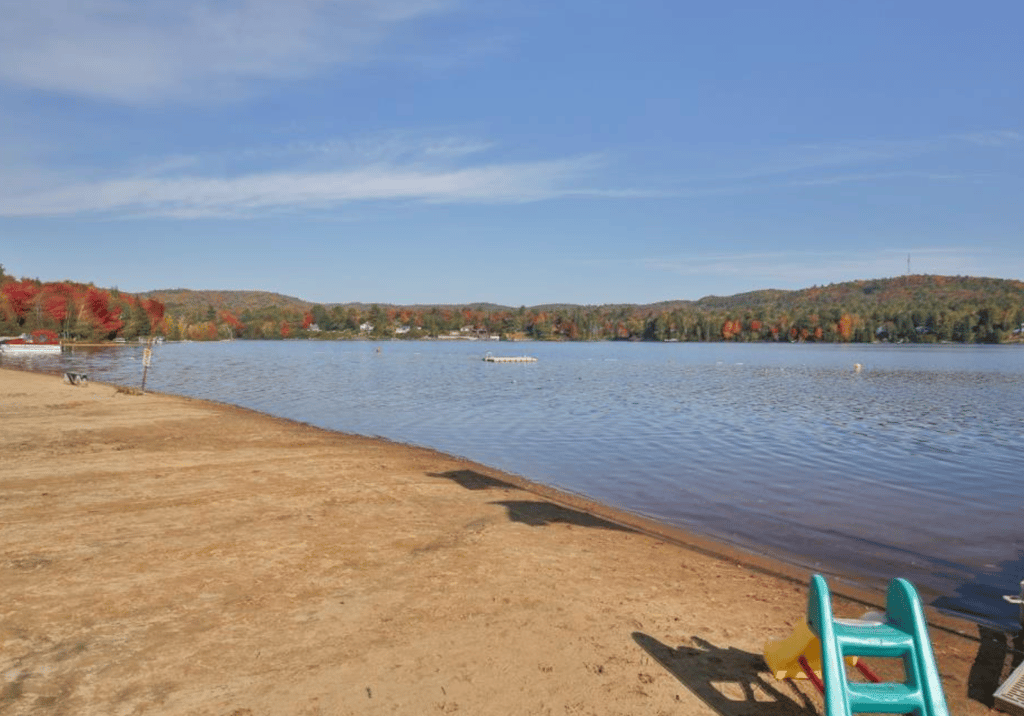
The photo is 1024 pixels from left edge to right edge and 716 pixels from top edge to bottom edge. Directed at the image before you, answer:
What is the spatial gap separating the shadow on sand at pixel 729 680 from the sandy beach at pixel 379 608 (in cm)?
2

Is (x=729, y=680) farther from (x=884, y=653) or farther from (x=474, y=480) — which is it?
(x=474, y=480)

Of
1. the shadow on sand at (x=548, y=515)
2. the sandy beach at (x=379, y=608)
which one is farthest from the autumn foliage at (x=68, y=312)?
the shadow on sand at (x=548, y=515)

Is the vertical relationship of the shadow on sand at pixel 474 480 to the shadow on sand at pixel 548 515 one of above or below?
below

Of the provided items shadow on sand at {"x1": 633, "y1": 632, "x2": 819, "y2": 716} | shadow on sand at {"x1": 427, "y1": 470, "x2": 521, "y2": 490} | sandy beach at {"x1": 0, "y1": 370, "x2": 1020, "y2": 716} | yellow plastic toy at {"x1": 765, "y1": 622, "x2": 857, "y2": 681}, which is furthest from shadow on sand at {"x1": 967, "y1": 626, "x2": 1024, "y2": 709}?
shadow on sand at {"x1": 427, "y1": 470, "x2": 521, "y2": 490}

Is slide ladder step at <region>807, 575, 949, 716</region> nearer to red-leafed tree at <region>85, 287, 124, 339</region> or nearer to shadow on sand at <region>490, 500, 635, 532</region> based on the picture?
shadow on sand at <region>490, 500, 635, 532</region>

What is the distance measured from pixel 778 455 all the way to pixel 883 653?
16940 millimetres

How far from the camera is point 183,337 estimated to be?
197 metres

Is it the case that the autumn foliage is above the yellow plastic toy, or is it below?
above

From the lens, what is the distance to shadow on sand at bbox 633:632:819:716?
5.25 metres

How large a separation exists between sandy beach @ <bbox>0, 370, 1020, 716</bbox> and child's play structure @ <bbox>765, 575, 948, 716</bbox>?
1.03m

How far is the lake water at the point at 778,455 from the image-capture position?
11078mm

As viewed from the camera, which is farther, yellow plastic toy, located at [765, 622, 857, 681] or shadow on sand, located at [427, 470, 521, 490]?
shadow on sand, located at [427, 470, 521, 490]

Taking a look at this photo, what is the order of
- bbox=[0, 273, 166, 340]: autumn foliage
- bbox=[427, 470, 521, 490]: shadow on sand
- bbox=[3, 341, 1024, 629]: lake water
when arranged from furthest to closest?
bbox=[0, 273, 166, 340]: autumn foliage → bbox=[427, 470, 521, 490]: shadow on sand → bbox=[3, 341, 1024, 629]: lake water

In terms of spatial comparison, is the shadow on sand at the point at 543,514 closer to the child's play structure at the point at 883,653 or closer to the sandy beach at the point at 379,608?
the sandy beach at the point at 379,608
